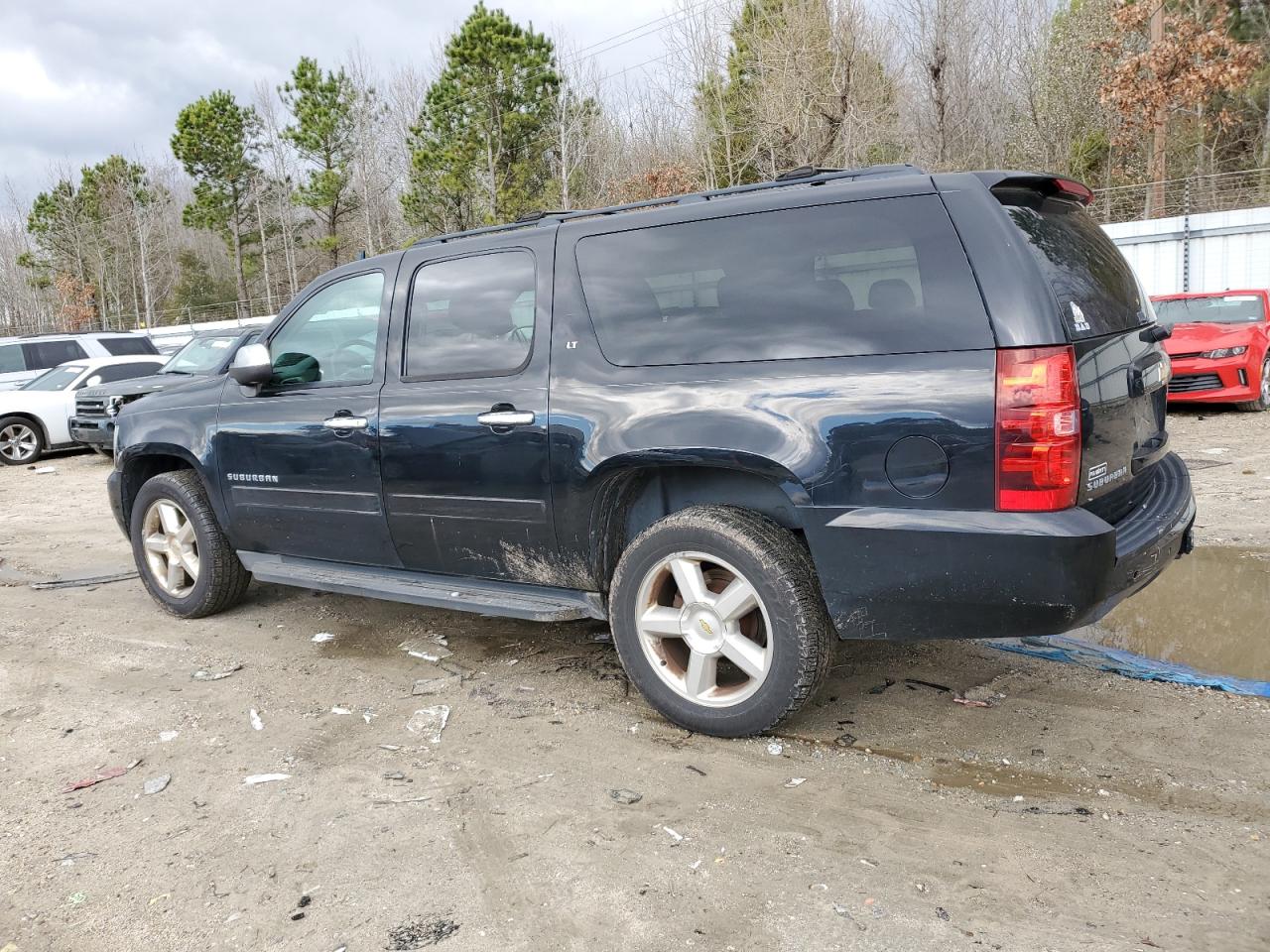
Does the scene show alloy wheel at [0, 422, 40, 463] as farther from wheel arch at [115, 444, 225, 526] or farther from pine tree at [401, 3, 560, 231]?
pine tree at [401, 3, 560, 231]

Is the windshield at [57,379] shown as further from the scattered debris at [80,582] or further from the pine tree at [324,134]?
the pine tree at [324,134]

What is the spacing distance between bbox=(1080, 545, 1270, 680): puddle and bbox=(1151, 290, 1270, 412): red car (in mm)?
6176

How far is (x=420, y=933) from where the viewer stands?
8.11 feet

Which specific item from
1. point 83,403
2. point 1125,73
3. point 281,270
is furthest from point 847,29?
point 281,270

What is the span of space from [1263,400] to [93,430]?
1465 cm

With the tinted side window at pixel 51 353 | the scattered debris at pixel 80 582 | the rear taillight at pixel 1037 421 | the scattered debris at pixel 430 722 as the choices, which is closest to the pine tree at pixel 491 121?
the tinted side window at pixel 51 353

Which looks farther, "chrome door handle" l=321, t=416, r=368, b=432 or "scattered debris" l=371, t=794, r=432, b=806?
"chrome door handle" l=321, t=416, r=368, b=432

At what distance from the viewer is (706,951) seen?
7.68 ft

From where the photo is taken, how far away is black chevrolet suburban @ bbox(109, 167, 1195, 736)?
2.88m

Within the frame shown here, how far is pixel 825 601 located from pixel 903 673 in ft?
3.62

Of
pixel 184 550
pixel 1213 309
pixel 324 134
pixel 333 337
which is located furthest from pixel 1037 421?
pixel 324 134

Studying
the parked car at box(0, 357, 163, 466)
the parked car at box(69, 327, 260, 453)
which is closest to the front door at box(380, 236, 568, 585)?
the parked car at box(69, 327, 260, 453)

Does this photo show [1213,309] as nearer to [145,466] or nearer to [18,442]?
[145,466]

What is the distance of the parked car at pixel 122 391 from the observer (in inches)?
492
